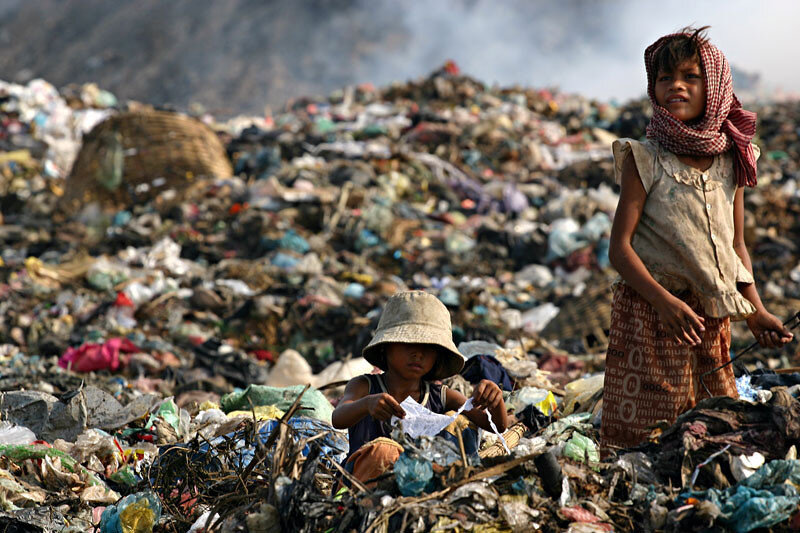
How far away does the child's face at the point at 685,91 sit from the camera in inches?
90.3

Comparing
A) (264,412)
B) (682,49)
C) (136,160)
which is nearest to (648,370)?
(682,49)

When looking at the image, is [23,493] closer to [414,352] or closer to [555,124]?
[414,352]

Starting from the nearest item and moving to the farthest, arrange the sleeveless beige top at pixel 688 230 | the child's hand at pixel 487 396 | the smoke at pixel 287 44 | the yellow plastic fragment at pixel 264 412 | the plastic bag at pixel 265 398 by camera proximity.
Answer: the child's hand at pixel 487 396 < the sleeveless beige top at pixel 688 230 < the yellow plastic fragment at pixel 264 412 < the plastic bag at pixel 265 398 < the smoke at pixel 287 44

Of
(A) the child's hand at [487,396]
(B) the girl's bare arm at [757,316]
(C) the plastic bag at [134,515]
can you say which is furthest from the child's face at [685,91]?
(C) the plastic bag at [134,515]

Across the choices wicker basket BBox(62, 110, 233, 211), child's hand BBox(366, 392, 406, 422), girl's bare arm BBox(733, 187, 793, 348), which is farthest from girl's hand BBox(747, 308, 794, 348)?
wicker basket BBox(62, 110, 233, 211)

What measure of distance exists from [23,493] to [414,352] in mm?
1386

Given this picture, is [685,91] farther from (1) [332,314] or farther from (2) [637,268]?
(1) [332,314]

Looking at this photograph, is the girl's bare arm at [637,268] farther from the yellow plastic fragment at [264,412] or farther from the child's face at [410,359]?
the yellow plastic fragment at [264,412]

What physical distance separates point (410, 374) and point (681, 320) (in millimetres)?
757

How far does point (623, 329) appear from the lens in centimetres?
241

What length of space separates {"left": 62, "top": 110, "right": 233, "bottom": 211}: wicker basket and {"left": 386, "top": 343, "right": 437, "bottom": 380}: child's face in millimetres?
7497

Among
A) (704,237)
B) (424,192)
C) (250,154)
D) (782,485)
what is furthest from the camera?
(250,154)

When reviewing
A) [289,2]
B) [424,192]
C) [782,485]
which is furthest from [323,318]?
[289,2]

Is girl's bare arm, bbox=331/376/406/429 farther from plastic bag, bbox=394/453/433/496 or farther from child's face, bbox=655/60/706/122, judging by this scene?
child's face, bbox=655/60/706/122
